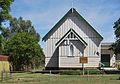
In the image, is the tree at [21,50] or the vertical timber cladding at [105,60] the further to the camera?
the vertical timber cladding at [105,60]

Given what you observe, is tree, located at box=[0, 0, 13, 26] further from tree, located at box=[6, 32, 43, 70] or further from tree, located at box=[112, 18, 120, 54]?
tree, located at box=[6, 32, 43, 70]

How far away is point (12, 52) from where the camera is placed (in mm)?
82375

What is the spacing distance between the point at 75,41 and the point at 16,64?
52.9 ft

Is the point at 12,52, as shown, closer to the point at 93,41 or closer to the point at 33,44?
the point at 33,44

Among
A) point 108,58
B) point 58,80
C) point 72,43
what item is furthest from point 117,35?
point 58,80

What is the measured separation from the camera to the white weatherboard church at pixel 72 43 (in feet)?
240

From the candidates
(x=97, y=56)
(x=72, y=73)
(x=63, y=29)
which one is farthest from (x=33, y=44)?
(x=72, y=73)

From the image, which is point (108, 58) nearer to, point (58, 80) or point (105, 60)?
point (105, 60)

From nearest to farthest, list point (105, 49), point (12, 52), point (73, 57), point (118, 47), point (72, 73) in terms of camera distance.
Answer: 1. point (72, 73)
2. point (118, 47)
3. point (73, 57)
4. point (12, 52)
5. point (105, 49)

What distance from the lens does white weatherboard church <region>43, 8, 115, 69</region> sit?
240 feet

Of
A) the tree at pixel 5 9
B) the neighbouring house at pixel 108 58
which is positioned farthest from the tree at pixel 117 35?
the tree at pixel 5 9

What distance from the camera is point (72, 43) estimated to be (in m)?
73.4

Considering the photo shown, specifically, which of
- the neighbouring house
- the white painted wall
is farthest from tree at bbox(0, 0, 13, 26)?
the neighbouring house

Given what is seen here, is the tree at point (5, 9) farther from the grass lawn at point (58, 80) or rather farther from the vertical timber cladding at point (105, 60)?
the vertical timber cladding at point (105, 60)
